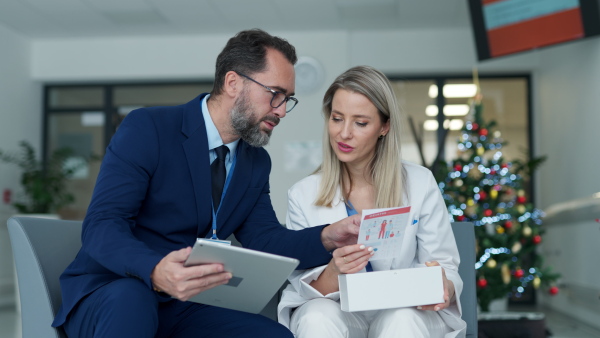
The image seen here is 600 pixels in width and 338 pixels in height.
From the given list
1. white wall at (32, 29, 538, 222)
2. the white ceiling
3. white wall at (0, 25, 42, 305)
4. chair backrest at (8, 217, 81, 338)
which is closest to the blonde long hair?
chair backrest at (8, 217, 81, 338)

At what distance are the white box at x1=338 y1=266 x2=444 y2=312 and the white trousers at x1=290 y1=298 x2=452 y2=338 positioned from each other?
0.07 meters

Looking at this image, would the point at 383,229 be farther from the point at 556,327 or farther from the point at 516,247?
the point at 556,327

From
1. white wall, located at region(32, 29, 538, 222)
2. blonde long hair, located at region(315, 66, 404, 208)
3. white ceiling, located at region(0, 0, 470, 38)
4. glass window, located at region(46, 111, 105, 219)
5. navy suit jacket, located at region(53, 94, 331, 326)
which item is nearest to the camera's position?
navy suit jacket, located at region(53, 94, 331, 326)

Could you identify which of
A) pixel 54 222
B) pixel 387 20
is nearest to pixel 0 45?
pixel 387 20

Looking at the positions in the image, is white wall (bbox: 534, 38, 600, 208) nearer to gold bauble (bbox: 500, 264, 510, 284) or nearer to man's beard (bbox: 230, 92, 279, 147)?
gold bauble (bbox: 500, 264, 510, 284)

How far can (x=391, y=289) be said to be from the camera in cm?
177

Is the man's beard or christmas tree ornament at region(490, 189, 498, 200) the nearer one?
the man's beard

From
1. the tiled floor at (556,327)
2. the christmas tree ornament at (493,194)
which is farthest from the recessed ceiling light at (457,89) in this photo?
the christmas tree ornament at (493,194)

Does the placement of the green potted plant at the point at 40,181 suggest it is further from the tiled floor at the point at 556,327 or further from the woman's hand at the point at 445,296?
the woman's hand at the point at 445,296

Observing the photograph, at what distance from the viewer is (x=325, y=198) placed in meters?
2.19

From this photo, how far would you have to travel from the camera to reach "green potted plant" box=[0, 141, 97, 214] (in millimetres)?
6762

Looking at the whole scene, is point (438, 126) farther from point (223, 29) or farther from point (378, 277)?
point (378, 277)

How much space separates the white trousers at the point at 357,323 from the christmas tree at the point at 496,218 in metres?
3.00

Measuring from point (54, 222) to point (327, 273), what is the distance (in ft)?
2.72
